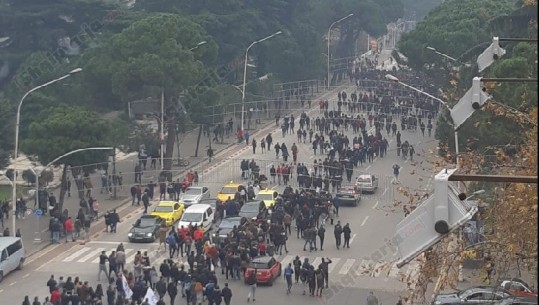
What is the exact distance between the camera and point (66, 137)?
44875 mm

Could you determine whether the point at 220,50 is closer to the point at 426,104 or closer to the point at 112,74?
the point at 426,104

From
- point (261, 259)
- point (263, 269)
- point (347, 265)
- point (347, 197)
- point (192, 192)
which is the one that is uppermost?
point (192, 192)

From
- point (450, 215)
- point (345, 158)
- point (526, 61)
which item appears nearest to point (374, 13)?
point (345, 158)

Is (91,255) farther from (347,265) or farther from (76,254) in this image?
(347,265)

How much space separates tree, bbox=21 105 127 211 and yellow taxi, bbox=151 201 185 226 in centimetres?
413

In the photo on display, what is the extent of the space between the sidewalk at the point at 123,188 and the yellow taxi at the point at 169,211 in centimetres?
252

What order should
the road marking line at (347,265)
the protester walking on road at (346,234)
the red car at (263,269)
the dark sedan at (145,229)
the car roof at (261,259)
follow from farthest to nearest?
the dark sedan at (145,229)
the protester walking on road at (346,234)
the road marking line at (347,265)
the car roof at (261,259)
the red car at (263,269)

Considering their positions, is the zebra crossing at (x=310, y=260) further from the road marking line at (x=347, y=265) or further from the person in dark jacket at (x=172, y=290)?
the person in dark jacket at (x=172, y=290)

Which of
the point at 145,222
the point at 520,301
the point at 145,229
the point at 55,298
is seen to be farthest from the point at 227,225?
the point at 520,301

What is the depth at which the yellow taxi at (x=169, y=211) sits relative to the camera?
→ 141ft

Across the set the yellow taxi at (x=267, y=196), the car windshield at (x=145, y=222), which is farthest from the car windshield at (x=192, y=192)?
the car windshield at (x=145, y=222)

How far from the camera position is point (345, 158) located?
54.6 m

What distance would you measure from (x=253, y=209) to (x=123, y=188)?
427 inches

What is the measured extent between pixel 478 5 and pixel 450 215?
70.6 meters
